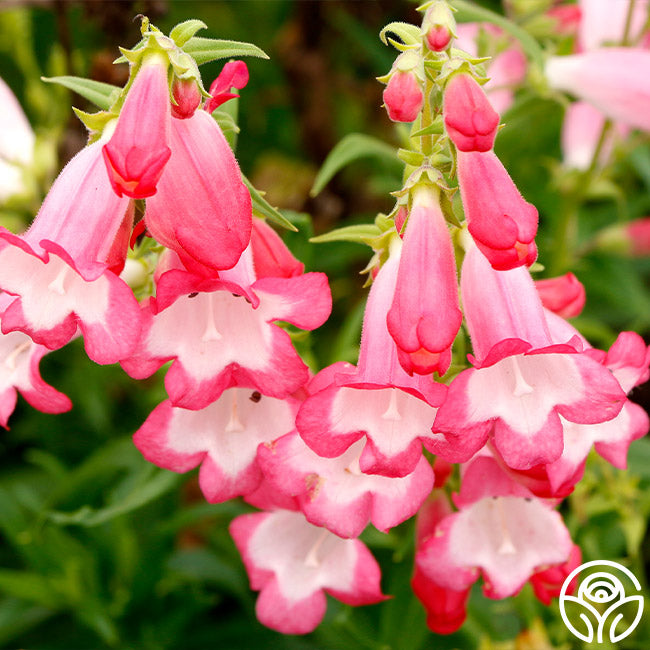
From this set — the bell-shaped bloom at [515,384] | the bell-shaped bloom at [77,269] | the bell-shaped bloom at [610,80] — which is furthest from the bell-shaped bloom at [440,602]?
the bell-shaped bloom at [610,80]

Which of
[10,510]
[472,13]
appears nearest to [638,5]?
[472,13]

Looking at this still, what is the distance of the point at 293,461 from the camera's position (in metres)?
0.94

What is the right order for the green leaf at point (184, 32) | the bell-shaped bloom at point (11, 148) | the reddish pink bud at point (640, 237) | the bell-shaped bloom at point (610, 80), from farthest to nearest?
1. the reddish pink bud at point (640, 237)
2. the bell-shaped bloom at point (11, 148)
3. the bell-shaped bloom at point (610, 80)
4. the green leaf at point (184, 32)

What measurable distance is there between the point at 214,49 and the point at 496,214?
36cm

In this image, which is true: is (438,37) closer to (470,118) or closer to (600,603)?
(470,118)

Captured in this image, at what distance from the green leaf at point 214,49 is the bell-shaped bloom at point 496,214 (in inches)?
10.3

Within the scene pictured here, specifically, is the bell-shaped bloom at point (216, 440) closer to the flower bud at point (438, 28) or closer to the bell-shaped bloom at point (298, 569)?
the bell-shaped bloom at point (298, 569)

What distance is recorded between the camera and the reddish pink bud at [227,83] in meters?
0.97

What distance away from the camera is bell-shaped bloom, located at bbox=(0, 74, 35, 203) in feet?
5.33

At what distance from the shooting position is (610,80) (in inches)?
59.9

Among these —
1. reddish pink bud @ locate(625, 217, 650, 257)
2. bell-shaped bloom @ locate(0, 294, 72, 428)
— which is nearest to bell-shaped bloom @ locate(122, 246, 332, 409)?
bell-shaped bloom @ locate(0, 294, 72, 428)

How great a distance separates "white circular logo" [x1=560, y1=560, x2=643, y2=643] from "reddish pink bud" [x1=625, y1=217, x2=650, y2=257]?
28.1 inches

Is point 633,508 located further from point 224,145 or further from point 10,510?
point 10,510

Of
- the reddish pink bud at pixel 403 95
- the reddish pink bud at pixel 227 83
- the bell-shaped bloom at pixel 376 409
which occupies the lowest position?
the bell-shaped bloom at pixel 376 409
